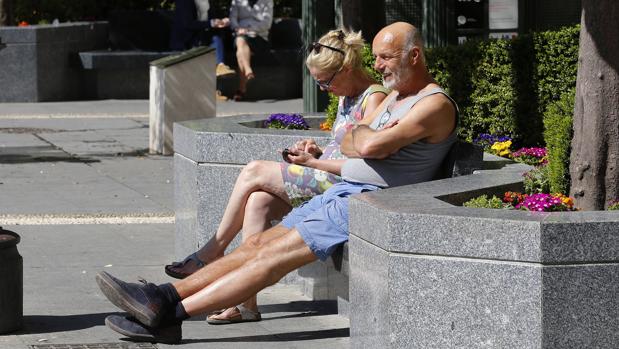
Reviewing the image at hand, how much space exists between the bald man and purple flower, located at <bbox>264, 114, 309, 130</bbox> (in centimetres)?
215

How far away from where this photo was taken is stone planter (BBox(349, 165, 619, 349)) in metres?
4.54

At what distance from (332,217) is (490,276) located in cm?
124

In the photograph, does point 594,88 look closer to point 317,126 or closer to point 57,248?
point 317,126

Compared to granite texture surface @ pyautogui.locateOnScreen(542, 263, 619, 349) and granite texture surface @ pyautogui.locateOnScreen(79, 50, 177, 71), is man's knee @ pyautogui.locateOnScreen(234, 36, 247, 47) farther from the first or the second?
granite texture surface @ pyautogui.locateOnScreen(542, 263, 619, 349)

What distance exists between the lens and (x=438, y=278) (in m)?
4.79

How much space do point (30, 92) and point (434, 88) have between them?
13.2 m

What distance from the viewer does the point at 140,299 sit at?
5.77m


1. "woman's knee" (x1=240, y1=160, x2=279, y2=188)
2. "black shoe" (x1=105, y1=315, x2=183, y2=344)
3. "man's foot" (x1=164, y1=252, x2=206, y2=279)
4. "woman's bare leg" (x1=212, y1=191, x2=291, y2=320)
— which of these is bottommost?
"black shoe" (x1=105, y1=315, x2=183, y2=344)

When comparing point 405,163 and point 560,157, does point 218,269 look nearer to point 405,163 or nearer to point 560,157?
point 405,163

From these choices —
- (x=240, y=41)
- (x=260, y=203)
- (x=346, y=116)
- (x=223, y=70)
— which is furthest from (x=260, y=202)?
(x=223, y=70)

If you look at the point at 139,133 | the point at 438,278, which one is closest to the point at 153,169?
the point at 139,133

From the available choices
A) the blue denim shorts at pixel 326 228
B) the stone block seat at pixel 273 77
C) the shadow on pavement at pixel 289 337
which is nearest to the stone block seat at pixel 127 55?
the stone block seat at pixel 273 77

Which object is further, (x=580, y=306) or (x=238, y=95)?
(x=238, y=95)

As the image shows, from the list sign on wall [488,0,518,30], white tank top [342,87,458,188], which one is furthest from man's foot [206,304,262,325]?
sign on wall [488,0,518,30]
